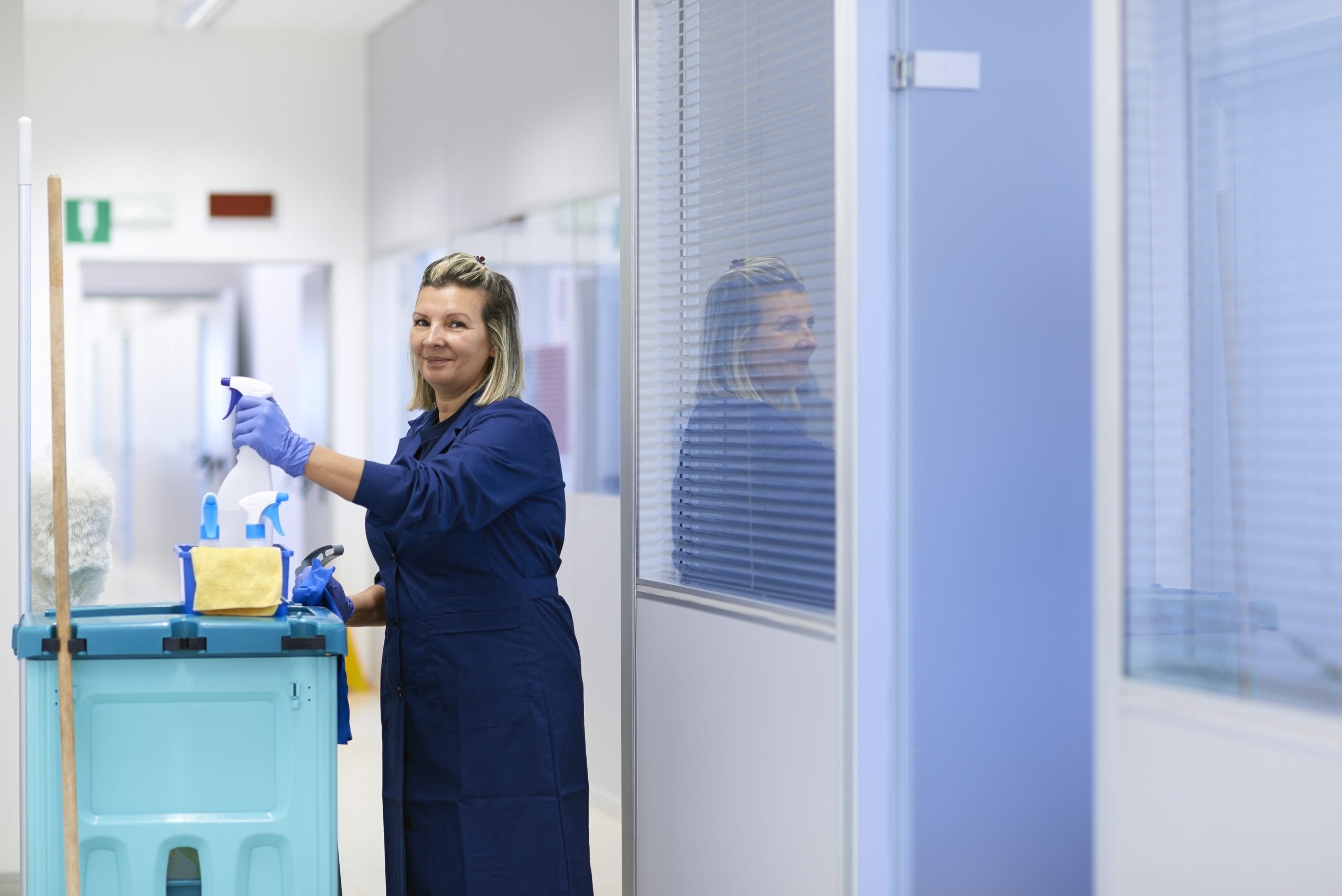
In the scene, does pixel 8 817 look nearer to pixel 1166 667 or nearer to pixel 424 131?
pixel 1166 667

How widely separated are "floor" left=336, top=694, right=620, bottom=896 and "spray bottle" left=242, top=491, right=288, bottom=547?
1264mm

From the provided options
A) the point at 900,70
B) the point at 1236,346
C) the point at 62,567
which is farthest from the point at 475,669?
the point at 1236,346

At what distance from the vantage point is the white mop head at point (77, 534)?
2514mm

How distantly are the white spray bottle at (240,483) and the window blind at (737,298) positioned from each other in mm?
792

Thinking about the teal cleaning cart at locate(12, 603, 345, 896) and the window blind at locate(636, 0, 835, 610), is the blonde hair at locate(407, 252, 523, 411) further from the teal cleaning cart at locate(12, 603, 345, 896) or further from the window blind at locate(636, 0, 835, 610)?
the teal cleaning cart at locate(12, 603, 345, 896)

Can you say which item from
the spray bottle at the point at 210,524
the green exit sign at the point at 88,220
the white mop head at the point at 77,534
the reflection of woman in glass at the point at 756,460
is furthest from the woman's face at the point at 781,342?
the green exit sign at the point at 88,220

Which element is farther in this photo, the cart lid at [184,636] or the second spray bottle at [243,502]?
the second spray bottle at [243,502]

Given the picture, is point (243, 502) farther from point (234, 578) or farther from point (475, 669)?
point (475, 669)

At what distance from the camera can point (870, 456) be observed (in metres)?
2.14

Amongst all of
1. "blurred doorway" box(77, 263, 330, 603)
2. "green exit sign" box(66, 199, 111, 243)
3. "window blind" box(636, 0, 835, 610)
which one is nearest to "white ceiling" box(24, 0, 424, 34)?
"green exit sign" box(66, 199, 111, 243)

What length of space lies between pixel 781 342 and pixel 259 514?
2.90 feet

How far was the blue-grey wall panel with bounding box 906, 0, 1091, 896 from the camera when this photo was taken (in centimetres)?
217

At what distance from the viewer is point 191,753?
7.00ft

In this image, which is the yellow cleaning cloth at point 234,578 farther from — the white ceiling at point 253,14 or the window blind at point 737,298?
the white ceiling at point 253,14
